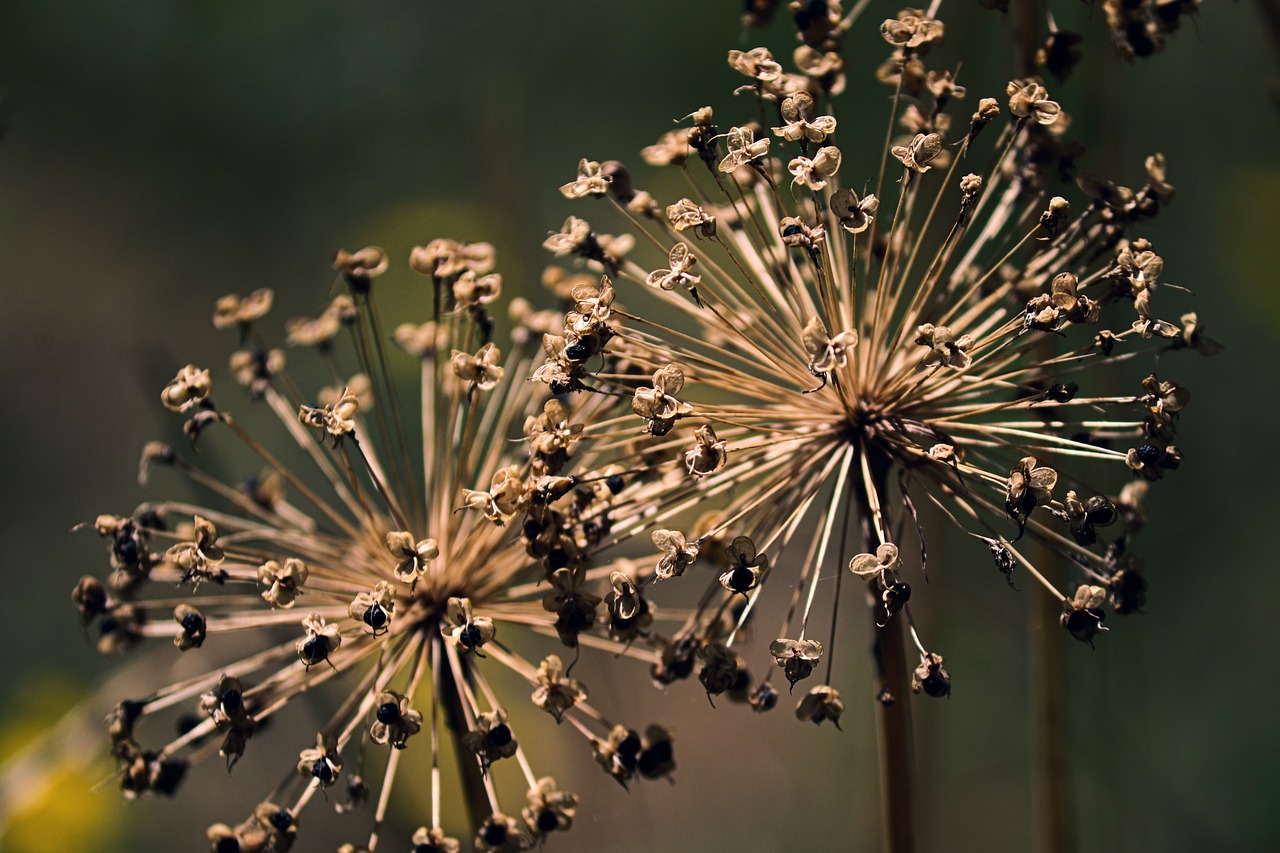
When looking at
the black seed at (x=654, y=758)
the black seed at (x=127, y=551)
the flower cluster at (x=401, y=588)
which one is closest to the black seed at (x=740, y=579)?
the flower cluster at (x=401, y=588)

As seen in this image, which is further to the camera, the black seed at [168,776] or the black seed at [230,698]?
the black seed at [168,776]

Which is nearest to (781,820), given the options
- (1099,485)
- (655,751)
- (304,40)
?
(1099,485)

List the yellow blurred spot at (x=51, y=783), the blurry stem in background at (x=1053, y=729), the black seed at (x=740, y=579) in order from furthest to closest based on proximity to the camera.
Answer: the yellow blurred spot at (x=51, y=783)
the blurry stem in background at (x=1053, y=729)
the black seed at (x=740, y=579)

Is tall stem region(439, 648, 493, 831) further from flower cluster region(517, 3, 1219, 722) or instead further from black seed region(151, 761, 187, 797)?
black seed region(151, 761, 187, 797)

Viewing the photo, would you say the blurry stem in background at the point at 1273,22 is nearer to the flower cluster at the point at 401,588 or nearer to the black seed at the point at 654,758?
the flower cluster at the point at 401,588

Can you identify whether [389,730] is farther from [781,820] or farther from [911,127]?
[781,820]

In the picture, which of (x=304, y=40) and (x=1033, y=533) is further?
(x=304, y=40)

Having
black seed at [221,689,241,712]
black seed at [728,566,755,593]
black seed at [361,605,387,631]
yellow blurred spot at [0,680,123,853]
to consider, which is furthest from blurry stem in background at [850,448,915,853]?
yellow blurred spot at [0,680,123,853]
